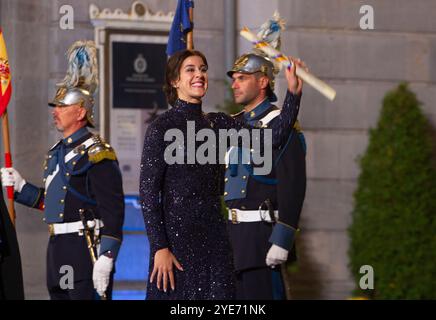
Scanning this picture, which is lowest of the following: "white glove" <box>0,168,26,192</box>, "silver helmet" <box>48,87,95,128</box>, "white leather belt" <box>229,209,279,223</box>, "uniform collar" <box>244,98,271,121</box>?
"white leather belt" <box>229,209,279,223</box>

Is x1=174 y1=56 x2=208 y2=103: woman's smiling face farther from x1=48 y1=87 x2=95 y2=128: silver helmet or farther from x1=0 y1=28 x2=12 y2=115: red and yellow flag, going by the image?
x1=48 y1=87 x2=95 y2=128: silver helmet

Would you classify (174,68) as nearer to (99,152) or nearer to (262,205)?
(262,205)

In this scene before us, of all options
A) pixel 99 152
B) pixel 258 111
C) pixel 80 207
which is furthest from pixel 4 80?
pixel 258 111

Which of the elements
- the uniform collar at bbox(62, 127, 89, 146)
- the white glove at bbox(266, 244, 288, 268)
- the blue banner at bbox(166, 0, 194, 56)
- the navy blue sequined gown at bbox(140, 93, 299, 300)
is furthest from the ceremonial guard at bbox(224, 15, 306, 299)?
the navy blue sequined gown at bbox(140, 93, 299, 300)

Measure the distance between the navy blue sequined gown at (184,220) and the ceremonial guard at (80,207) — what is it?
1.85 metres

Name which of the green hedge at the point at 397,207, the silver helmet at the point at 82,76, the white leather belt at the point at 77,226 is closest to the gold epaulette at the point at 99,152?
the silver helmet at the point at 82,76

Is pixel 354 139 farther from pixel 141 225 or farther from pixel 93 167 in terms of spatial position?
pixel 93 167

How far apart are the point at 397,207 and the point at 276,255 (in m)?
3.76

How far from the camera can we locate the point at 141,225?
1202 centimetres

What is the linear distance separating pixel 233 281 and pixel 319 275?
5483mm

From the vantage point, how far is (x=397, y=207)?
11719 mm

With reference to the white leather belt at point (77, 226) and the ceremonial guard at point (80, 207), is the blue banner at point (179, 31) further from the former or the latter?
the white leather belt at point (77, 226)

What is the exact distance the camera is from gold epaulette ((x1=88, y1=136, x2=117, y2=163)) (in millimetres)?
8711
